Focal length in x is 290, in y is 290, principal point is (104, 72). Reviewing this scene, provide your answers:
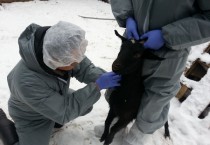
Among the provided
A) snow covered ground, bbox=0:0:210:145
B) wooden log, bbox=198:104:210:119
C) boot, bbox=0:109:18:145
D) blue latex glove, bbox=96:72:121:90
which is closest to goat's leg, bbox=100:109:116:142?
snow covered ground, bbox=0:0:210:145

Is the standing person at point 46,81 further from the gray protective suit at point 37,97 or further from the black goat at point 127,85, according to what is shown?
the black goat at point 127,85

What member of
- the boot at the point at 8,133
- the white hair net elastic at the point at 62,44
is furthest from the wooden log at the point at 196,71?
the boot at the point at 8,133

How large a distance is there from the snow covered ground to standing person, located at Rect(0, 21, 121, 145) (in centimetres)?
43

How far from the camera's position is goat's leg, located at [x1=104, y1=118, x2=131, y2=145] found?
2783 millimetres

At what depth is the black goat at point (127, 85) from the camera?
229cm

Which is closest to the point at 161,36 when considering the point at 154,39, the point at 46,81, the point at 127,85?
the point at 154,39

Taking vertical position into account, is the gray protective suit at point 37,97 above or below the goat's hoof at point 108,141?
above

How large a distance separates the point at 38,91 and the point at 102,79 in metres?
0.54

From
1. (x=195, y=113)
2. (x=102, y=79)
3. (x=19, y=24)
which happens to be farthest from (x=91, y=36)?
(x=102, y=79)

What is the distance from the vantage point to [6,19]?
556 cm

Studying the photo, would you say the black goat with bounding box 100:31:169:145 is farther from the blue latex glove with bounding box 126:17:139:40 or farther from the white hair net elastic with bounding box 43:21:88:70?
the white hair net elastic with bounding box 43:21:88:70

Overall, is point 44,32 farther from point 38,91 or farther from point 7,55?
point 7,55

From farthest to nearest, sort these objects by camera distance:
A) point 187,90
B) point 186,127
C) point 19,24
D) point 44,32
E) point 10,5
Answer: point 10,5 → point 19,24 → point 187,90 → point 186,127 → point 44,32

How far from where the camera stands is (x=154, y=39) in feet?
7.29
